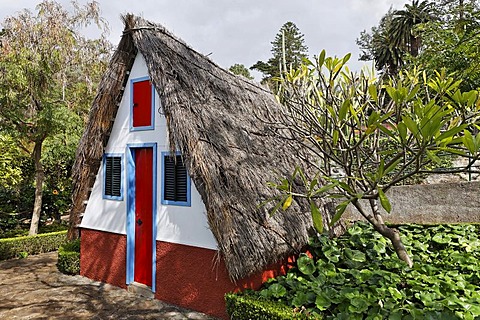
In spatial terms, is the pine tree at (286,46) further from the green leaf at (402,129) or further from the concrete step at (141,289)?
the green leaf at (402,129)

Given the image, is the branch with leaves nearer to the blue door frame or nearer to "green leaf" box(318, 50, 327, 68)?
"green leaf" box(318, 50, 327, 68)

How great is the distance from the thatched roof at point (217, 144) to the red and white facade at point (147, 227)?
33cm

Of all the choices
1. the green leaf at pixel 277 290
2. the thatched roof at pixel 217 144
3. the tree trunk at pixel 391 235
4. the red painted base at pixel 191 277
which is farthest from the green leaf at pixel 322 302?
the tree trunk at pixel 391 235

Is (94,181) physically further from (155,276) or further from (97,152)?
(155,276)

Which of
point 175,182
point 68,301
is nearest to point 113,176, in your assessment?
point 175,182

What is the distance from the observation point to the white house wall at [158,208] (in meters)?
5.71

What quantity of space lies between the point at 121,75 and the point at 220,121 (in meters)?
2.44

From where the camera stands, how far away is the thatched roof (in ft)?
16.8

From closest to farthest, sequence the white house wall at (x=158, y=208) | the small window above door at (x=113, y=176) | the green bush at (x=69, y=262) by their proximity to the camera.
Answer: the white house wall at (x=158, y=208) → the small window above door at (x=113, y=176) → the green bush at (x=69, y=262)

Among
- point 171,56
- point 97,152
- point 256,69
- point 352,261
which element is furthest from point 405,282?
point 256,69

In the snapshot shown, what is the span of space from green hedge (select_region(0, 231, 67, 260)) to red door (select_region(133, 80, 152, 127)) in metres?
5.75

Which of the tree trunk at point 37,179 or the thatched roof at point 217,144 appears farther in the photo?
the tree trunk at point 37,179

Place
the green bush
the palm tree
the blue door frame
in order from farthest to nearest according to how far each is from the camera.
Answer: the palm tree
the green bush
the blue door frame

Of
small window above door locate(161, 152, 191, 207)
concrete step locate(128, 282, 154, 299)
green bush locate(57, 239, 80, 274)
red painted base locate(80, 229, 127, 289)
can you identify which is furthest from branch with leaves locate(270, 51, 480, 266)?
green bush locate(57, 239, 80, 274)
